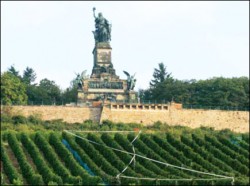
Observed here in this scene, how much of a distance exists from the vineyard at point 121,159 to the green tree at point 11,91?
12629mm

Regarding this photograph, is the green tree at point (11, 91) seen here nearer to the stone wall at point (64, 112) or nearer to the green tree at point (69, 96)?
the stone wall at point (64, 112)

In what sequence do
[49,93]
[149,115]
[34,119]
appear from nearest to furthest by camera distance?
[34,119] → [149,115] → [49,93]

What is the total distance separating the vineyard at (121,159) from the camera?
36.2 metres

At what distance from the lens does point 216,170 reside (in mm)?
40375

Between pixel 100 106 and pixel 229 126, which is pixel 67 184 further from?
pixel 229 126

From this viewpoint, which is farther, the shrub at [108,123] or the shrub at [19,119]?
the shrub at [108,123]

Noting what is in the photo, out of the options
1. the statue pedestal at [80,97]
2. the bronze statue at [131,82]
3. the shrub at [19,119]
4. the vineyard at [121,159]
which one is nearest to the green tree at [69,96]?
the statue pedestal at [80,97]

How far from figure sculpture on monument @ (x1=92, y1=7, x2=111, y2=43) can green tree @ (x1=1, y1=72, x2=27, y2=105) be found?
8.94 m

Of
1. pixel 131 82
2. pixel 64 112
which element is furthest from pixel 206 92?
pixel 64 112

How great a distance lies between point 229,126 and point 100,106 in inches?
445

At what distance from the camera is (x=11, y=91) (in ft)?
196

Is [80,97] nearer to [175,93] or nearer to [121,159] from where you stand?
[175,93]

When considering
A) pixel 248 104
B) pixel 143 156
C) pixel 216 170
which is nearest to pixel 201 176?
pixel 216 170

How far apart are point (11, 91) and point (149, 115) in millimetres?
11765
